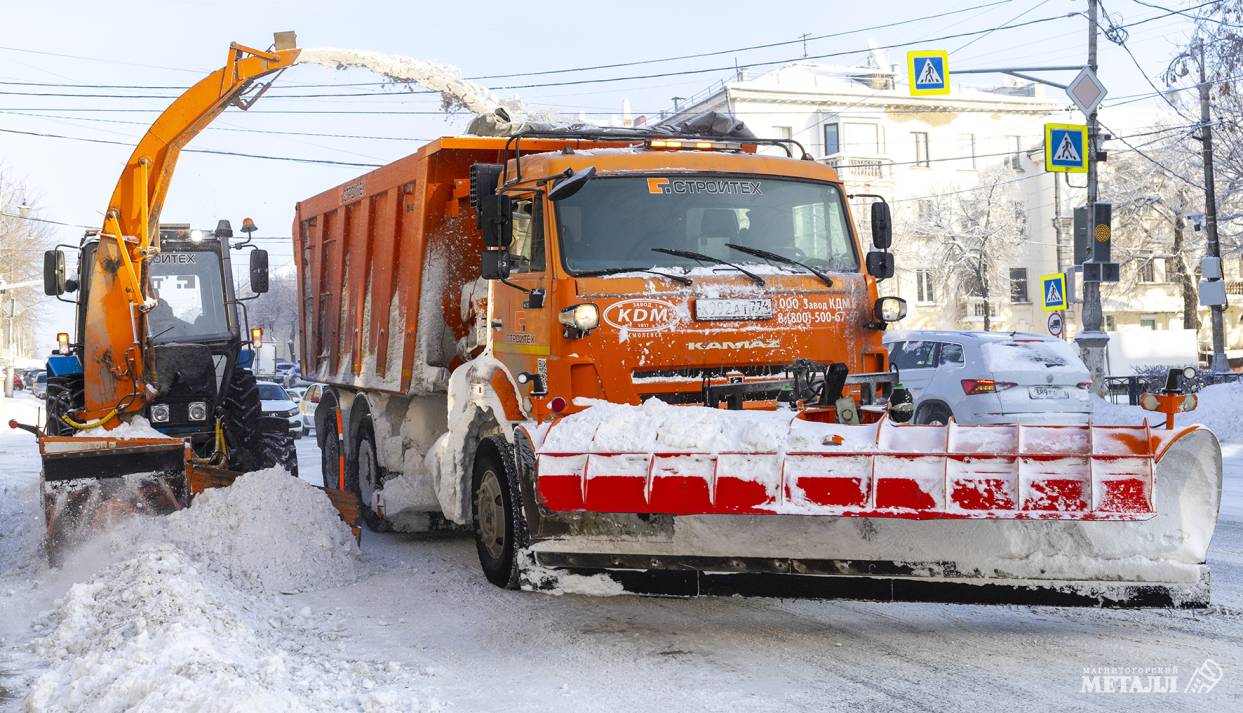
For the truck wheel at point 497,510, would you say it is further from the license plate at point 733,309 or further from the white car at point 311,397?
the white car at point 311,397

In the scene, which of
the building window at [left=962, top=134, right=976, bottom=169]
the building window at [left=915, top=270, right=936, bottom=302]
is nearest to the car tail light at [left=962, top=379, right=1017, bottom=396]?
the building window at [left=915, top=270, right=936, bottom=302]

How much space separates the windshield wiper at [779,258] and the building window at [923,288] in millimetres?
54663

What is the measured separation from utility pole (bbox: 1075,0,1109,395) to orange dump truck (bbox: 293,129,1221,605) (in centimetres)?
1596

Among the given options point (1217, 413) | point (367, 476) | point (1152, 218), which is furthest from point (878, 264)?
point (1152, 218)

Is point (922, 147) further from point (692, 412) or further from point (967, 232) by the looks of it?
point (692, 412)

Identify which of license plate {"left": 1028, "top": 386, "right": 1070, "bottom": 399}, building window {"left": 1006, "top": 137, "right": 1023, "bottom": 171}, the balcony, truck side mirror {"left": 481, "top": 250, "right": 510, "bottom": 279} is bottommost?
license plate {"left": 1028, "top": 386, "right": 1070, "bottom": 399}

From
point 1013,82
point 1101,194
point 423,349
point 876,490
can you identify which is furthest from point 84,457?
point 1013,82

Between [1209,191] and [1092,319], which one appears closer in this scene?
[1092,319]

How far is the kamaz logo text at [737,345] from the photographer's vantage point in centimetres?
758

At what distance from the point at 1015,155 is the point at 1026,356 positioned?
5073 centimetres

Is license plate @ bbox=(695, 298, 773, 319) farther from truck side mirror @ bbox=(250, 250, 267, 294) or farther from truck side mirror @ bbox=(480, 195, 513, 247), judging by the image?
truck side mirror @ bbox=(250, 250, 267, 294)

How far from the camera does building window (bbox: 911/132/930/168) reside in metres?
61.8

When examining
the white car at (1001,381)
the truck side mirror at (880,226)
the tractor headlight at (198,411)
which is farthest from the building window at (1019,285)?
the truck side mirror at (880,226)

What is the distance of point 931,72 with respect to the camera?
25547mm
